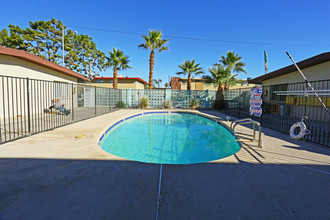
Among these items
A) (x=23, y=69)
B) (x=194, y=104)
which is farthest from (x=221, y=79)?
(x=23, y=69)

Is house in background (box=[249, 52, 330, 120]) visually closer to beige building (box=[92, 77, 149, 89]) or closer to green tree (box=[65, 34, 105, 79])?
beige building (box=[92, 77, 149, 89])

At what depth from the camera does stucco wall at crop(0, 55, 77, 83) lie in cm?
844

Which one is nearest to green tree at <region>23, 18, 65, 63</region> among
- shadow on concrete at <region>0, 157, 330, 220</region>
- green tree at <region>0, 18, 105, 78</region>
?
green tree at <region>0, 18, 105, 78</region>

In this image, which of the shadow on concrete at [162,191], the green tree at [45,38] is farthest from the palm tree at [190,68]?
the green tree at [45,38]

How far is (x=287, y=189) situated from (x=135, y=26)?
2097 cm

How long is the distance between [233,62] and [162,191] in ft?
53.7

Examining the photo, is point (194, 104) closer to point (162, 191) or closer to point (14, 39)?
point (162, 191)

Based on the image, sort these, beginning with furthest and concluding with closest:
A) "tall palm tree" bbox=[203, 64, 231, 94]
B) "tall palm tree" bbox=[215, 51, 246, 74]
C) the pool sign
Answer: "tall palm tree" bbox=[215, 51, 246, 74]
"tall palm tree" bbox=[203, 64, 231, 94]
the pool sign

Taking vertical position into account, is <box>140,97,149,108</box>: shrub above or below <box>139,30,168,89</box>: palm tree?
below

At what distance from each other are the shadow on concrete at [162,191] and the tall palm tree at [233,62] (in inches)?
573

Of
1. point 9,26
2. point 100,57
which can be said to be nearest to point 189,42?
point 100,57

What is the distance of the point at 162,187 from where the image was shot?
7.54 ft

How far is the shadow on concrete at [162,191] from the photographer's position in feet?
6.01

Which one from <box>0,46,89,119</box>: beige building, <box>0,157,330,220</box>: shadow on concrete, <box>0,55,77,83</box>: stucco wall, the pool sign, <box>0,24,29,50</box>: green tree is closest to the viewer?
<box>0,157,330,220</box>: shadow on concrete
